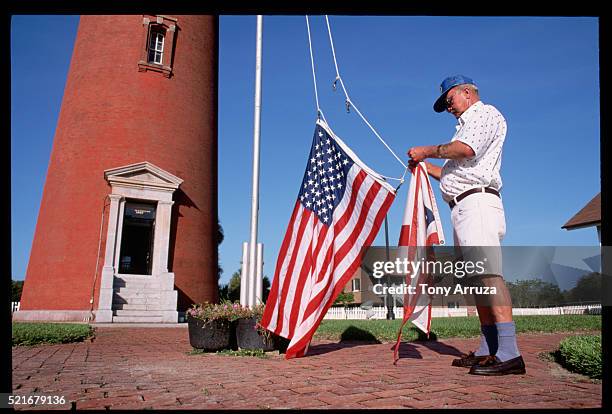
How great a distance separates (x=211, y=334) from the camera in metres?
5.80

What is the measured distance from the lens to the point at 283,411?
7.22ft

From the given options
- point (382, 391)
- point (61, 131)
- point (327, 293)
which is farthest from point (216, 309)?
point (61, 131)

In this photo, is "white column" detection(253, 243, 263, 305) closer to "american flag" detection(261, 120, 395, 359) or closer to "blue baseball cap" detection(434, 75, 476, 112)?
"american flag" detection(261, 120, 395, 359)

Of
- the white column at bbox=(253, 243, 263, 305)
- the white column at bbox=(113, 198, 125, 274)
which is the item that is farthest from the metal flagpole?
the white column at bbox=(113, 198, 125, 274)

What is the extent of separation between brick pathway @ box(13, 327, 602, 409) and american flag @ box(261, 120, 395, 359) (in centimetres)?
45

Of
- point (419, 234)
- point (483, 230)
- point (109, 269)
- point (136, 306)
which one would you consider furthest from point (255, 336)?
point (109, 269)

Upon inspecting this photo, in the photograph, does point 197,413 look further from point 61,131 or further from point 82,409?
point 61,131

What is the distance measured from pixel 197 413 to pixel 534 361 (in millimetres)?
3439

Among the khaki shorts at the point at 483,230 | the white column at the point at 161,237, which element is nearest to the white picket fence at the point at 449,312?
the white column at the point at 161,237

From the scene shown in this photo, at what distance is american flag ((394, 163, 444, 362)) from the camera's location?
156 inches

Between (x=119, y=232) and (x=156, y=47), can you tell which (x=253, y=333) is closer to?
(x=119, y=232)

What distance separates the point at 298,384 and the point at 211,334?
3.06 meters

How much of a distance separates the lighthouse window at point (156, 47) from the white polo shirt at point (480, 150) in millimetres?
13912
